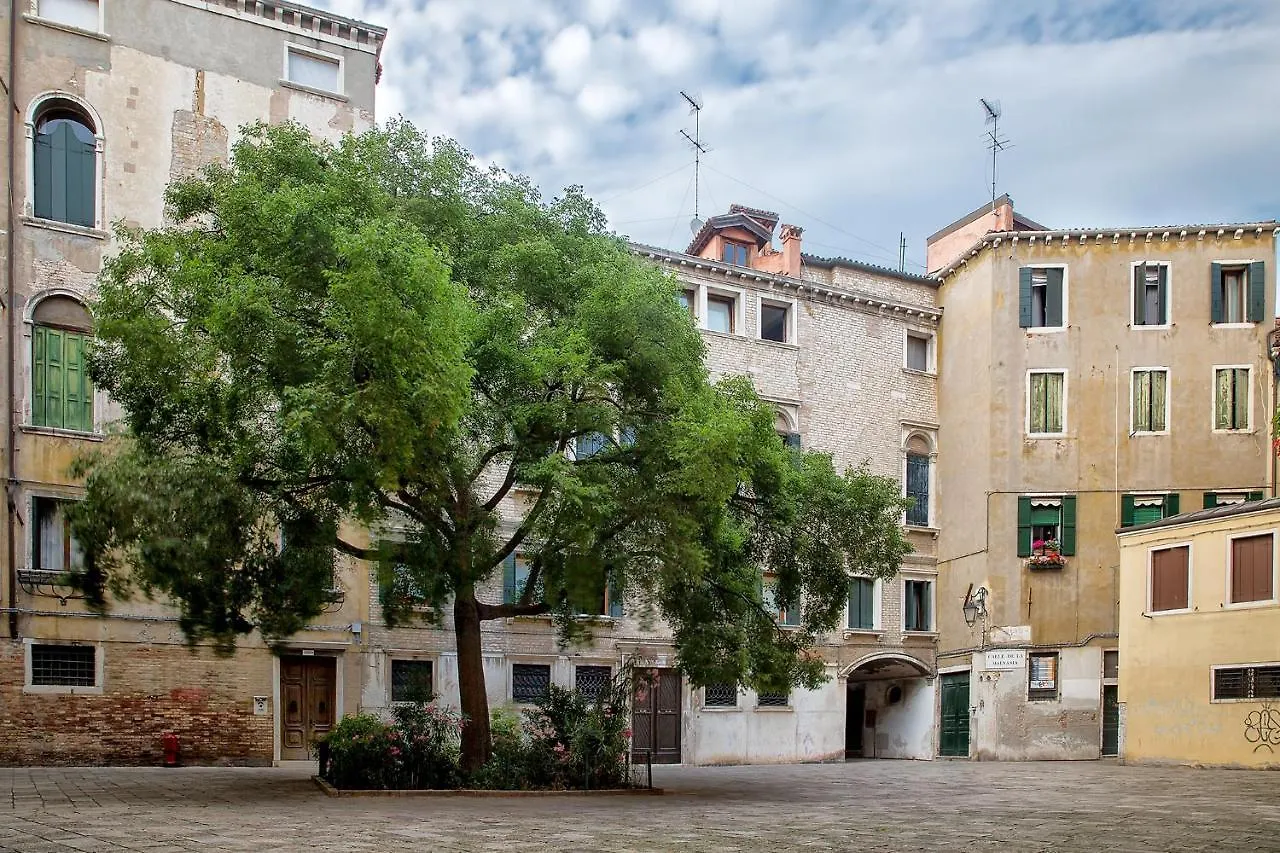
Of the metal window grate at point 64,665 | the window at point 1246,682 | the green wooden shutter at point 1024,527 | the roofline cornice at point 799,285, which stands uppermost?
the roofline cornice at point 799,285

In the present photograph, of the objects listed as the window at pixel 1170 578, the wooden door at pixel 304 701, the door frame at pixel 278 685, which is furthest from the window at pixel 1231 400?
the wooden door at pixel 304 701

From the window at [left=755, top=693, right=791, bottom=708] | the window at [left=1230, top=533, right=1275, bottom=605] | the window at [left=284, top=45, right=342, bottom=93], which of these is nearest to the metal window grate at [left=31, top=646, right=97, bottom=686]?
the window at [left=284, top=45, right=342, bottom=93]

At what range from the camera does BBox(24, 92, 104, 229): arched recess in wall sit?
24.4 m

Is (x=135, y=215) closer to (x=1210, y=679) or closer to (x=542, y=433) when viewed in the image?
(x=542, y=433)

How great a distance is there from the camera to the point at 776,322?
1346 inches

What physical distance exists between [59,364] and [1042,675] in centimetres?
2273

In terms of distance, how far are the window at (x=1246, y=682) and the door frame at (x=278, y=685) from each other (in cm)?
1752

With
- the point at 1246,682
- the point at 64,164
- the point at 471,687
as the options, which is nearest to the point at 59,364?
the point at 64,164

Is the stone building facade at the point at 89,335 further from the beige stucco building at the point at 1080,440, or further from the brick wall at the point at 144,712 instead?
the beige stucco building at the point at 1080,440

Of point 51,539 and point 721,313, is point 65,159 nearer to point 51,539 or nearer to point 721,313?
point 51,539

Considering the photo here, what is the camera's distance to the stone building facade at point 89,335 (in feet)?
76.6

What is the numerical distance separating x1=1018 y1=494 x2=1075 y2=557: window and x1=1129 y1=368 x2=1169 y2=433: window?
2539 mm

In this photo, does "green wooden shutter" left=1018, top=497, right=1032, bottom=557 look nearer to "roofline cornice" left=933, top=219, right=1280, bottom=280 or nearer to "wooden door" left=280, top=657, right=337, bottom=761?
"roofline cornice" left=933, top=219, right=1280, bottom=280

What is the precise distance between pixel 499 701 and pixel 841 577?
11.1m
